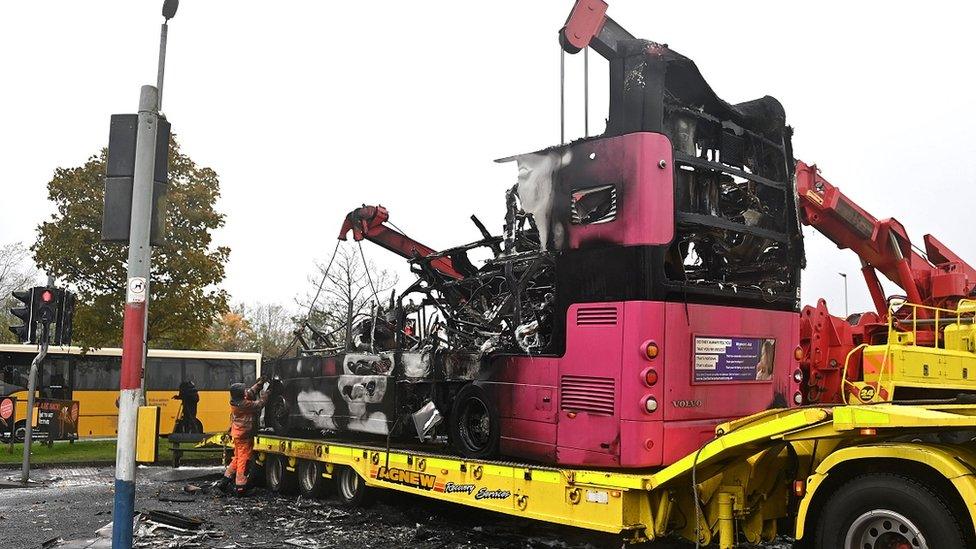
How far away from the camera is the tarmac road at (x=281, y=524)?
7.93 meters

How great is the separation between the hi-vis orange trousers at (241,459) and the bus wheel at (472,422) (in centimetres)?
495

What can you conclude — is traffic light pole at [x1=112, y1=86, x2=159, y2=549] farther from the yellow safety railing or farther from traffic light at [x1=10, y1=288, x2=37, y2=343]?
the yellow safety railing

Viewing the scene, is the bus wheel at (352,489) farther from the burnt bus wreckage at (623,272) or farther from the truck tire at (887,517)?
the truck tire at (887,517)

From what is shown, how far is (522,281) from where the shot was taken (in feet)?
24.7

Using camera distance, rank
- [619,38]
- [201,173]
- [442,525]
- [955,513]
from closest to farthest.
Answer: [955,513] < [619,38] < [442,525] < [201,173]

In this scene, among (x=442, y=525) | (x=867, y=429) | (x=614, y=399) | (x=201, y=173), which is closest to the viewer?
(x=867, y=429)

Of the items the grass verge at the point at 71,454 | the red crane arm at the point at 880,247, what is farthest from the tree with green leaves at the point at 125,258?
the red crane arm at the point at 880,247

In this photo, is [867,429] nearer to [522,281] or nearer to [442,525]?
[522,281]

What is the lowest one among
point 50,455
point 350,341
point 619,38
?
point 50,455

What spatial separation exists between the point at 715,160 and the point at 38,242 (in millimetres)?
15651

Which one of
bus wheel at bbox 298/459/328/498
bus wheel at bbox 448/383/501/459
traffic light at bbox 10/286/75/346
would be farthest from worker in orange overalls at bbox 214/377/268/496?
bus wheel at bbox 448/383/501/459

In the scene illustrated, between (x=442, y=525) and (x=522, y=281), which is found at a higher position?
(x=522, y=281)

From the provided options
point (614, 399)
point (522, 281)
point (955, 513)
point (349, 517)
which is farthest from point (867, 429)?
point (349, 517)

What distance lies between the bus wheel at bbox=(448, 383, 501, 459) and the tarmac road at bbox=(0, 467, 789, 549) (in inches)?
40.5
